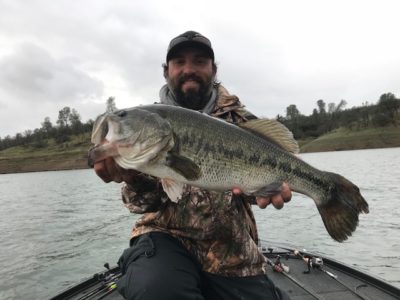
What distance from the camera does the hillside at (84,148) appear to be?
9462 cm

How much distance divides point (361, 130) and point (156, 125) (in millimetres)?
109397

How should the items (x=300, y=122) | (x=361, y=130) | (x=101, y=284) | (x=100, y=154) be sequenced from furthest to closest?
(x=300, y=122) → (x=361, y=130) → (x=101, y=284) → (x=100, y=154)

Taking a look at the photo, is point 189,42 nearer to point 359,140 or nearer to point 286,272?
point 286,272

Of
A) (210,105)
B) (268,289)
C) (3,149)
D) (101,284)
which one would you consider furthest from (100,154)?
(3,149)

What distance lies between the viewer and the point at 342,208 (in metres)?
4.04

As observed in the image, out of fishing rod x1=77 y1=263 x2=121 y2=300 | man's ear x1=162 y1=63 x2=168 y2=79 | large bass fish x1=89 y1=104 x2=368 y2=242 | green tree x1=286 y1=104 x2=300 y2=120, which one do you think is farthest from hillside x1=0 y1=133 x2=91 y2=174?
large bass fish x1=89 y1=104 x2=368 y2=242

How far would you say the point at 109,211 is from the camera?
25688 mm

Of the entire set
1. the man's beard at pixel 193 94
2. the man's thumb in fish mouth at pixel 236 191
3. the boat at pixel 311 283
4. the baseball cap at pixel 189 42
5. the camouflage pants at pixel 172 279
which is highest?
the baseball cap at pixel 189 42

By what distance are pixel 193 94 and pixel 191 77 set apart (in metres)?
0.22

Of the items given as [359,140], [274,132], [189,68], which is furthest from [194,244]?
[359,140]

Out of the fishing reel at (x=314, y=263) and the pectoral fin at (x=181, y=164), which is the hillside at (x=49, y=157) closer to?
the fishing reel at (x=314, y=263)

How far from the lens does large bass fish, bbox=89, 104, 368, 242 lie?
335 centimetres

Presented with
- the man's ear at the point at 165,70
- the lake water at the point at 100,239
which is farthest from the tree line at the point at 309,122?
the man's ear at the point at 165,70

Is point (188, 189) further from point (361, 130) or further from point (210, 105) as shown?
point (361, 130)
